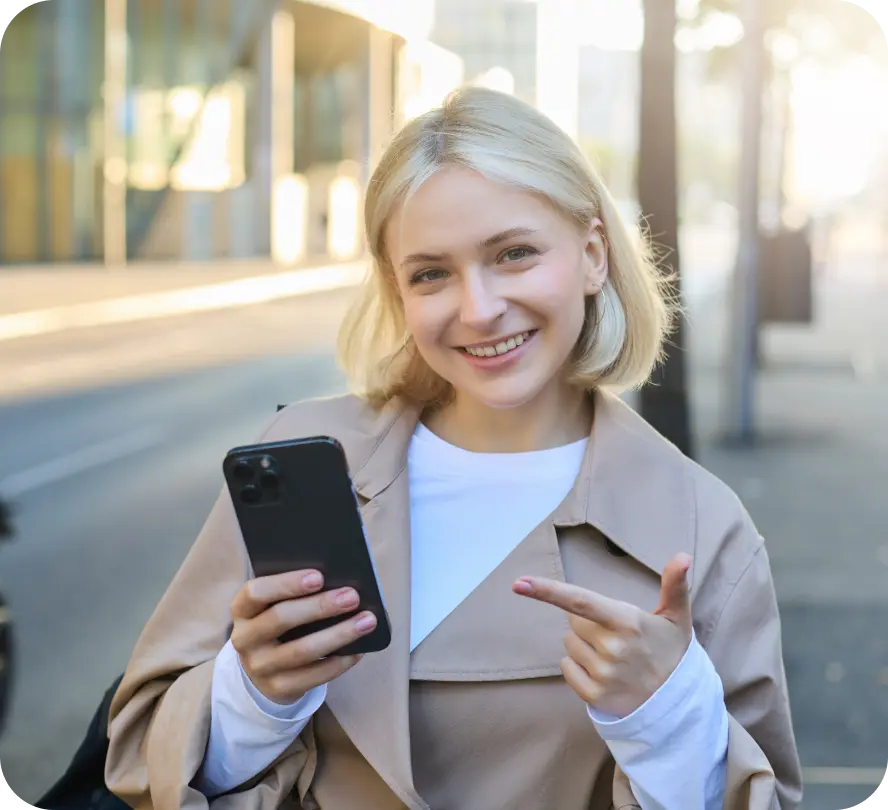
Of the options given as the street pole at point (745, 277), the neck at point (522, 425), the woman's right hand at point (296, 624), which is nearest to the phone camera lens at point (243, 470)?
the woman's right hand at point (296, 624)

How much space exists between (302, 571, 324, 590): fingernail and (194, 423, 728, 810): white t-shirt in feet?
0.70

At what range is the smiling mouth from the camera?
2.18m

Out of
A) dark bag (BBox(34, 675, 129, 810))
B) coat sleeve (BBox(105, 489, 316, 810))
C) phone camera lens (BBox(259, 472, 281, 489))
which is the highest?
phone camera lens (BBox(259, 472, 281, 489))

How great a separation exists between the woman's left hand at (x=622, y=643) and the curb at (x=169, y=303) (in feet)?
47.0

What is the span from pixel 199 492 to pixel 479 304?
726 centimetres

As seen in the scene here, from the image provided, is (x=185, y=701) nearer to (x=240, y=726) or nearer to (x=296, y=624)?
(x=240, y=726)

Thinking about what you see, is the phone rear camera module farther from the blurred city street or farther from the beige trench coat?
the blurred city street

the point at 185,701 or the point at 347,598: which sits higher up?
the point at 347,598

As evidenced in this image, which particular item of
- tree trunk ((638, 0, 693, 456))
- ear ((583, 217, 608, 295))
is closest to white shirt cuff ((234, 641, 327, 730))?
ear ((583, 217, 608, 295))

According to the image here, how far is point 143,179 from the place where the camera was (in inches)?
1603

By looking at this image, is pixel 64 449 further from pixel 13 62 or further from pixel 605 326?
pixel 13 62

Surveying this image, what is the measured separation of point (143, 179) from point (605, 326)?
39.9m

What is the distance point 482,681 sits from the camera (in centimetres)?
209

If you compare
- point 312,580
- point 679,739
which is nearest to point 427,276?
point 312,580
